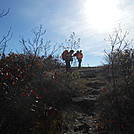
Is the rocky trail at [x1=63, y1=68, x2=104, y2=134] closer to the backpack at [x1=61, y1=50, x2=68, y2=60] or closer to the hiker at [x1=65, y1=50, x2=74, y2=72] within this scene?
the hiker at [x1=65, y1=50, x2=74, y2=72]

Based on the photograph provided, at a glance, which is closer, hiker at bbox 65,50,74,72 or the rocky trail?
the rocky trail

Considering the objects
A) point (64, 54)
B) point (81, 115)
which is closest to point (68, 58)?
point (64, 54)

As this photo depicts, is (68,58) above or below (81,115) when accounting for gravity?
above

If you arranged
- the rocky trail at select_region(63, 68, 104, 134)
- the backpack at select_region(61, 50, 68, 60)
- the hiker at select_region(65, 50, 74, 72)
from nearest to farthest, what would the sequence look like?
the rocky trail at select_region(63, 68, 104, 134), the hiker at select_region(65, 50, 74, 72), the backpack at select_region(61, 50, 68, 60)

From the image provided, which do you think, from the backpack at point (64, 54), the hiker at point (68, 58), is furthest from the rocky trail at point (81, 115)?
the backpack at point (64, 54)

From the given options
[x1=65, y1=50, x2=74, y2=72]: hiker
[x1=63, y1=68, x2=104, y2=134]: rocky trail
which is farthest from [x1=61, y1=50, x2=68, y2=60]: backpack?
[x1=63, y1=68, x2=104, y2=134]: rocky trail

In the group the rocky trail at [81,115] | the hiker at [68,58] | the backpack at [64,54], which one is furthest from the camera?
the backpack at [64,54]

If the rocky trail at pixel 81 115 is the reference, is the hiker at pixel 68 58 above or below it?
above

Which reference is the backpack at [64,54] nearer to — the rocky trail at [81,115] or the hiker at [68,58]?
the hiker at [68,58]

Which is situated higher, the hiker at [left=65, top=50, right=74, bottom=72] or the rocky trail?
the hiker at [left=65, top=50, right=74, bottom=72]

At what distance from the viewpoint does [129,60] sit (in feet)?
21.3

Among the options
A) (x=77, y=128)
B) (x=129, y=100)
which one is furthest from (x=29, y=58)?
(x=129, y=100)

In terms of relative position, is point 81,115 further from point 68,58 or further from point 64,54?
point 64,54

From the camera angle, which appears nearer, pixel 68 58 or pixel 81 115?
pixel 81 115
